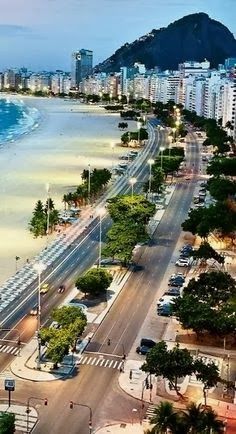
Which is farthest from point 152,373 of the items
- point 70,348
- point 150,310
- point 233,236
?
point 233,236

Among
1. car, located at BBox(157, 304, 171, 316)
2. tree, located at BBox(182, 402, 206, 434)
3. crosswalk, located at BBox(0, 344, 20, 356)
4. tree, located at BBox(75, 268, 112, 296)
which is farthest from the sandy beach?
tree, located at BBox(182, 402, 206, 434)

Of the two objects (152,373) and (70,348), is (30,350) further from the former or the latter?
(152,373)

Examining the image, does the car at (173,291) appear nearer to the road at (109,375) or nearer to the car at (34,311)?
the road at (109,375)

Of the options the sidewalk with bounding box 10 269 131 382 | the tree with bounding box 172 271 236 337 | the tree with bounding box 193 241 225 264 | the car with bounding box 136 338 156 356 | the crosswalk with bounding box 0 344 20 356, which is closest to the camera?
the sidewalk with bounding box 10 269 131 382

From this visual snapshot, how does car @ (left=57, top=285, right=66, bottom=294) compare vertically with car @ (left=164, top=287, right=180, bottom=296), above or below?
below

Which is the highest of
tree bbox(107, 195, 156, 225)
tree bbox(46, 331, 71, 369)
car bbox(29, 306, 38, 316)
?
tree bbox(107, 195, 156, 225)

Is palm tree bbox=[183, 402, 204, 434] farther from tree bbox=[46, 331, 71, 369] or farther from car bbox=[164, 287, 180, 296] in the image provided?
car bbox=[164, 287, 180, 296]

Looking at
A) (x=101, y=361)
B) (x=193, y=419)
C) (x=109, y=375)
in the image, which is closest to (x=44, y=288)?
(x=101, y=361)
